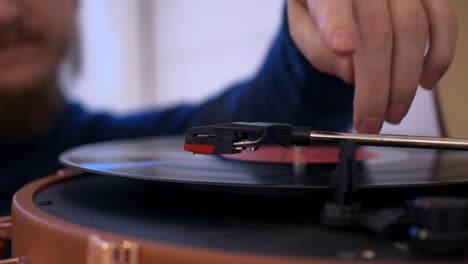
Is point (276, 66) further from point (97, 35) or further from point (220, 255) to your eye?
point (97, 35)

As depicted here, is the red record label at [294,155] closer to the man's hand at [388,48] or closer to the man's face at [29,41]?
the man's hand at [388,48]

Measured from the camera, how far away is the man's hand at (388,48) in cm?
50

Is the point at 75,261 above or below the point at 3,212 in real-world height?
above

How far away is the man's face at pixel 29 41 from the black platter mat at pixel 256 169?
49 centimetres

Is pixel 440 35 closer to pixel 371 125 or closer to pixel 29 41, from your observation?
pixel 371 125

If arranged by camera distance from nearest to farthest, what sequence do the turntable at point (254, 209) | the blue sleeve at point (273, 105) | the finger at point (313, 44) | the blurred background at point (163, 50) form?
the turntable at point (254, 209) → the finger at point (313, 44) → the blue sleeve at point (273, 105) → the blurred background at point (163, 50)

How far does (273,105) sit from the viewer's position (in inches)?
46.4

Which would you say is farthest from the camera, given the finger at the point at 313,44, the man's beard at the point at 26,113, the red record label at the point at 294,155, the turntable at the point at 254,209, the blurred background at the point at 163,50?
the blurred background at the point at 163,50

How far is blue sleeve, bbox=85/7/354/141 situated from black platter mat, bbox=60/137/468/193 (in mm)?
229

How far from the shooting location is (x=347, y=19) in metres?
0.47

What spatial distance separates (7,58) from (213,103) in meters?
0.49

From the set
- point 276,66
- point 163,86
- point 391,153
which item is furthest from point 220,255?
point 163,86

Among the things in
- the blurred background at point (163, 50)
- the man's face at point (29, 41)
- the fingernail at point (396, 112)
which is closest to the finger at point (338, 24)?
the fingernail at point (396, 112)

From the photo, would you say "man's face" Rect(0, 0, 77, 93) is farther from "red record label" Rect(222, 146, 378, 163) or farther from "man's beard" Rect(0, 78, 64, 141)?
"red record label" Rect(222, 146, 378, 163)
